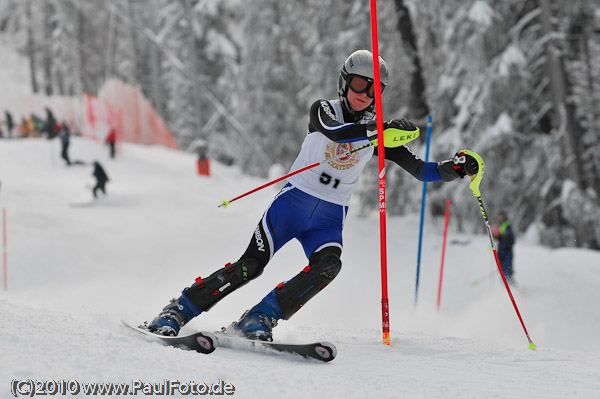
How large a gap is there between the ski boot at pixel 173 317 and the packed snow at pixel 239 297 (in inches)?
6.7

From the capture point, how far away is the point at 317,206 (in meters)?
4.11

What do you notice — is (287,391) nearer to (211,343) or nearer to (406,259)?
(211,343)

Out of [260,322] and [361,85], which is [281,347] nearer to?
[260,322]

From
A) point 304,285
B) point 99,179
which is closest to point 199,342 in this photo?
point 304,285

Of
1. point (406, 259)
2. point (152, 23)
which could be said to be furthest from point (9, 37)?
point (406, 259)

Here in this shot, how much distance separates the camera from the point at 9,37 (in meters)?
50.8

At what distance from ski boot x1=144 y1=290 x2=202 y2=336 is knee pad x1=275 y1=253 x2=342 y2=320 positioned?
55cm

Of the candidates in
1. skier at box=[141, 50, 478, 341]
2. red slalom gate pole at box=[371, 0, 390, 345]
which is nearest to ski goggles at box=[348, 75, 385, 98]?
skier at box=[141, 50, 478, 341]

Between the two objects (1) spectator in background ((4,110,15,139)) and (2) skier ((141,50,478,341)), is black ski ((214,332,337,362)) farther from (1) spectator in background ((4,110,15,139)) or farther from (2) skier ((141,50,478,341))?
(1) spectator in background ((4,110,15,139))

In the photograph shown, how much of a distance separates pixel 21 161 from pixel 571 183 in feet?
52.0

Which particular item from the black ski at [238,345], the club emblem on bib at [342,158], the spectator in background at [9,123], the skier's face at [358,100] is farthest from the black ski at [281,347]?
the spectator in background at [9,123]

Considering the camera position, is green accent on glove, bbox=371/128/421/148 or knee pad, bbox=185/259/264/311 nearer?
green accent on glove, bbox=371/128/421/148

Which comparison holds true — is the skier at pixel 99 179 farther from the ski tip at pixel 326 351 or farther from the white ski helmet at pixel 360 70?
the ski tip at pixel 326 351

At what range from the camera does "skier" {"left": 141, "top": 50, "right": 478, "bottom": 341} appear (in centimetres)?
380
